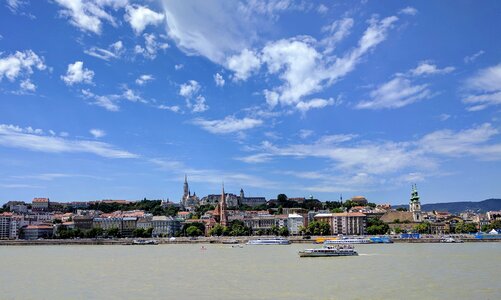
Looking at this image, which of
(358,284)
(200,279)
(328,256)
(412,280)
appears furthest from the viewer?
(328,256)

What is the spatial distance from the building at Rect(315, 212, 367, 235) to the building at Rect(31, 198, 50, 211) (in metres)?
108

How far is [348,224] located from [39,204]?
115177mm

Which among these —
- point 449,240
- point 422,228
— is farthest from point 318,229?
point 449,240

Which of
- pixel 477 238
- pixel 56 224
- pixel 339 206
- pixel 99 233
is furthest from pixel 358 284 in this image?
pixel 339 206

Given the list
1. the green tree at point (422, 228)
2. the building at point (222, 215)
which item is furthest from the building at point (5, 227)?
the green tree at point (422, 228)

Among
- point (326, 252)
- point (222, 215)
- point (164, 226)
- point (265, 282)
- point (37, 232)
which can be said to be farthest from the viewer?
point (222, 215)

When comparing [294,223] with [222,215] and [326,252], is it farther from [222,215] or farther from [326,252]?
[326,252]

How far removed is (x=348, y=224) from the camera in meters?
128

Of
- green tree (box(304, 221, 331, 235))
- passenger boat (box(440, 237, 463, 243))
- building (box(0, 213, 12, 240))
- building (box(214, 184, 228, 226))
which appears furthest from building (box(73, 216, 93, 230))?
passenger boat (box(440, 237, 463, 243))

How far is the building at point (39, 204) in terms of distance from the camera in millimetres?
185000

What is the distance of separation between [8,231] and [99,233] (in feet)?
87.1

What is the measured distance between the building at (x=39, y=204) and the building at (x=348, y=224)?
354 ft

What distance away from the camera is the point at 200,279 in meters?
30.1

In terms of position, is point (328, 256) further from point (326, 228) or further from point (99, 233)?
point (99, 233)
